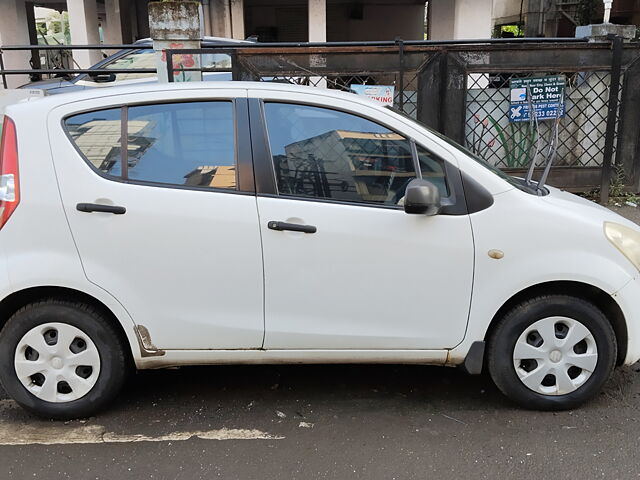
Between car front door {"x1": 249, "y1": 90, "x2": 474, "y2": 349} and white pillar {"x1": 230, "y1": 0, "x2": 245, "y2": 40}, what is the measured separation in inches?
491

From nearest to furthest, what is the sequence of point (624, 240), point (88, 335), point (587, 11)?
point (88, 335) → point (624, 240) → point (587, 11)

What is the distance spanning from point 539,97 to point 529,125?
0.35 m

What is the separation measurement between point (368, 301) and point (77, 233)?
154 cm

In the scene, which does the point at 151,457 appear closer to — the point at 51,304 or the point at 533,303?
the point at 51,304

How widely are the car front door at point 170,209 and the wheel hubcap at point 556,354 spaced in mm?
1451

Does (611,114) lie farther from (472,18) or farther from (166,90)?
(472,18)

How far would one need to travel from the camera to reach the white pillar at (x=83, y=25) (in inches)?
568

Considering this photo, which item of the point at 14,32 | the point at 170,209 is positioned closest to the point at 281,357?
the point at 170,209

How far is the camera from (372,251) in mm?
3256

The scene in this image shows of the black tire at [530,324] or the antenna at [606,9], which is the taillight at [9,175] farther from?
the antenna at [606,9]

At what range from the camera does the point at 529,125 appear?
7.71 m

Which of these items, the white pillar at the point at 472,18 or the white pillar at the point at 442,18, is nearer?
the white pillar at the point at 472,18

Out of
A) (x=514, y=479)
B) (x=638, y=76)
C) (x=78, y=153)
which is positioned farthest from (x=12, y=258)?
(x=638, y=76)

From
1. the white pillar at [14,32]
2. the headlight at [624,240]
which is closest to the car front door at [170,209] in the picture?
the headlight at [624,240]
